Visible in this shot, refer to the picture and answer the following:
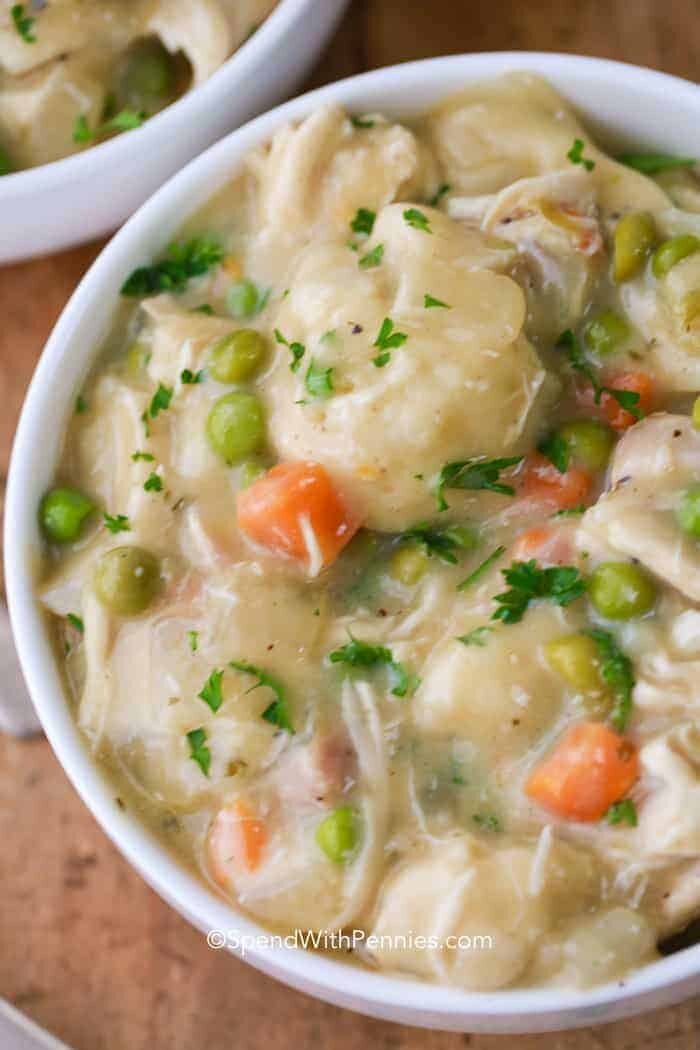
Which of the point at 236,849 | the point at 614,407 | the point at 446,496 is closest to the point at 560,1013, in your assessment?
the point at 236,849

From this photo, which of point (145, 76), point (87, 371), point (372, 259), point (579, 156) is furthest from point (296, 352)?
point (145, 76)

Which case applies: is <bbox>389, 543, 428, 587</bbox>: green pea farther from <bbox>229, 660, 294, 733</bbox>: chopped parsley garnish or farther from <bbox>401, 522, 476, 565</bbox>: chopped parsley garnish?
<bbox>229, 660, 294, 733</bbox>: chopped parsley garnish

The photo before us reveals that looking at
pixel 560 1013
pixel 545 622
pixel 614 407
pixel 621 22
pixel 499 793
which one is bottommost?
pixel 560 1013

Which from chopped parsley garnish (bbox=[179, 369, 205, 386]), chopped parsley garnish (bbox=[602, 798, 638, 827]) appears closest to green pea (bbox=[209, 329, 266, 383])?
chopped parsley garnish (bbox=[179, 369, 205, 386])

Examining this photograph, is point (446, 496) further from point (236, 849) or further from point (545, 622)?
point (236, 849)

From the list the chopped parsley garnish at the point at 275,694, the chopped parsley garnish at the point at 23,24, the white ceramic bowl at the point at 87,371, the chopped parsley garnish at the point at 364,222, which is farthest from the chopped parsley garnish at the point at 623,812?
the chopped parsley garnish at the point at 23,24

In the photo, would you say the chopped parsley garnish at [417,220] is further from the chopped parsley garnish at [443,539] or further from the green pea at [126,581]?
the green pea at [126,581]
